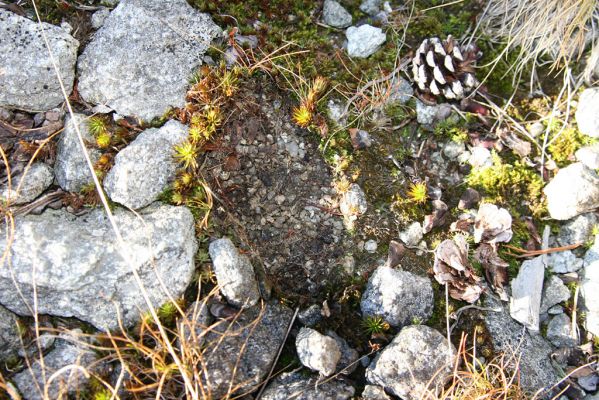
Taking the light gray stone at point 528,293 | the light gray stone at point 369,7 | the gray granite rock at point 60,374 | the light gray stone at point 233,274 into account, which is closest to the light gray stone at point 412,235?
the light gray stone at point 528,293

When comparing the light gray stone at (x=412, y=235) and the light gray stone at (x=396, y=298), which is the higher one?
the light gray stone at (x=412, y=235)

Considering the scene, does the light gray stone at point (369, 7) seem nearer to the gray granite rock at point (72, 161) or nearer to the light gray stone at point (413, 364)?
the gray granite rock at point (72, 161)

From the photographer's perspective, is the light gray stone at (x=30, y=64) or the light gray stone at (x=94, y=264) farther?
the light gray stone at (x=30, y=64)

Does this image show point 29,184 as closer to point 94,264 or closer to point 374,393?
point 94,264

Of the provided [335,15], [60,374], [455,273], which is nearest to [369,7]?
[335,15]

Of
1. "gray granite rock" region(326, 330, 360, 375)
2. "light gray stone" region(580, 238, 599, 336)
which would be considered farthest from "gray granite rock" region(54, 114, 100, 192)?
"light gray stone" region(580, 238, 599, 336)

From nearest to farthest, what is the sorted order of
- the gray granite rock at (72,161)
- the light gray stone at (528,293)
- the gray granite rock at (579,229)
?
the gray granite rock at (72,161), the light gray stone at (528,293), the gray granite rock at (579,229)

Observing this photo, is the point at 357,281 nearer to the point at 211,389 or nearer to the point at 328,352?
the point at 328,352
